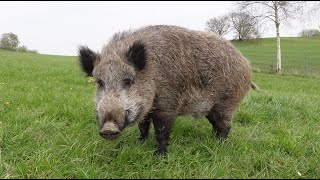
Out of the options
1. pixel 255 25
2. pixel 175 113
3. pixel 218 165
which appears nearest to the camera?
pixel 218 165

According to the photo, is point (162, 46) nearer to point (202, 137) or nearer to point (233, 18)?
point (202, 137)

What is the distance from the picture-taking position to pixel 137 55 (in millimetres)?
4500

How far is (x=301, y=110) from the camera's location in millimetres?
7961

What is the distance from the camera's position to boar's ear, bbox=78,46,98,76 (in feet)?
15.7

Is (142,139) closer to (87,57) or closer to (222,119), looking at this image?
(222,119)

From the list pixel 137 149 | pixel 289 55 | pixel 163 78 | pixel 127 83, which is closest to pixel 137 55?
pixel 127 83

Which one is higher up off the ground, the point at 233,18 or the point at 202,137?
the point at 233,18

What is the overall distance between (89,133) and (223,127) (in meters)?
1.94

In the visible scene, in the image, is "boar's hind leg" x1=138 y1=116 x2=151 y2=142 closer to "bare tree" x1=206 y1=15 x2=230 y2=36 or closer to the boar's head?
the boar's head

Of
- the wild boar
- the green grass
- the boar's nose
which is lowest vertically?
the green grass

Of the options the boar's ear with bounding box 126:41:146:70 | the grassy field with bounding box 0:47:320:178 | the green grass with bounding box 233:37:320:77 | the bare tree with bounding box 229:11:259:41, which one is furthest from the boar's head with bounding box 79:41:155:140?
Result: the bare tree with bounding box 229:11:259:41

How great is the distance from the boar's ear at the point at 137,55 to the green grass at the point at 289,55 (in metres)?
20.8

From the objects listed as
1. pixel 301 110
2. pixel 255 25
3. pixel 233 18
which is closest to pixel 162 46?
pixel 301 110

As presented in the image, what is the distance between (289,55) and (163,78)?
3134cm
